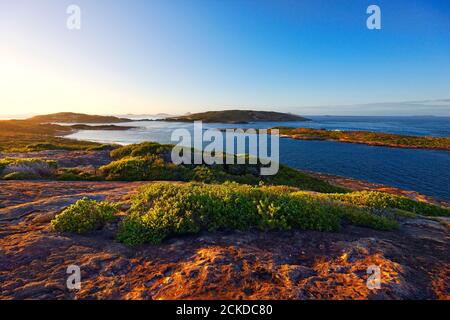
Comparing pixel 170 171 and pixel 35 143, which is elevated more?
pixel 35 143

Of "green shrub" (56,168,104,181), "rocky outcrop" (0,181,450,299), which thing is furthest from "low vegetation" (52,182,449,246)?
"green shrub" (56,168,104,181)

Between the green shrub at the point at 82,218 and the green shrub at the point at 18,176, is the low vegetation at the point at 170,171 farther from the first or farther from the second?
the green shrub at the point at 82,218

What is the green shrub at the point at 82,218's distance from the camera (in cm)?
712

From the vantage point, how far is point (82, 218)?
24.1 feet

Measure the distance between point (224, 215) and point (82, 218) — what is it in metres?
4.27

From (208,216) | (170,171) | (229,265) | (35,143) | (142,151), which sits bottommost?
(170,171)

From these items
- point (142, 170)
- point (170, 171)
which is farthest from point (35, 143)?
point (170, 171)

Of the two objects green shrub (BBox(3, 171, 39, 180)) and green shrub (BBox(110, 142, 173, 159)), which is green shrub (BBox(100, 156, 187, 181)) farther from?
green shrub (BBox(3, 171, 39, 180))

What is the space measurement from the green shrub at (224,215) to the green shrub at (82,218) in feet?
2.62

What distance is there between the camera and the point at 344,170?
1977 inches

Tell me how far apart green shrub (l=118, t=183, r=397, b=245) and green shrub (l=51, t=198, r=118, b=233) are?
799 mm

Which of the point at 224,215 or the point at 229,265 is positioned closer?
the point at 229,265

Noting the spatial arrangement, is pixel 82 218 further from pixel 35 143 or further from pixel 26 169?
pixel 35 143
